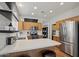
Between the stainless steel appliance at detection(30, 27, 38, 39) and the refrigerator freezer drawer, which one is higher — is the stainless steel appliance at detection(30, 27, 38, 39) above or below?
above

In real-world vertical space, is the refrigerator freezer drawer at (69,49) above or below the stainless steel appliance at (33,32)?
below

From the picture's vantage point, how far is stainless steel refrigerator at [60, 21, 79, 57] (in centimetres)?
275

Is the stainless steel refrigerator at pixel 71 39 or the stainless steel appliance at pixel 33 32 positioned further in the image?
the stainless steel appliance at pixel 33 32

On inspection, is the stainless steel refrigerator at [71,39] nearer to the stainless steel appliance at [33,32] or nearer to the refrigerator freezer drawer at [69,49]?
the refrigerator freezer drawer at [69,49]

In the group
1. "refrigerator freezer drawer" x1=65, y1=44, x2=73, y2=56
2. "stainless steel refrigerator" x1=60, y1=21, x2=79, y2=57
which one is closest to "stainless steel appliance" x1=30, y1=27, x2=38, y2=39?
"stainless steel refrigerator" x1=60, y1=21, x2=79, y2=57

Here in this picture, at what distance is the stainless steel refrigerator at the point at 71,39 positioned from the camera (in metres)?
2.75

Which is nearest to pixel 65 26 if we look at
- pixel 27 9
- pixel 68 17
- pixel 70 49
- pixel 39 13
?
pixel 68 17

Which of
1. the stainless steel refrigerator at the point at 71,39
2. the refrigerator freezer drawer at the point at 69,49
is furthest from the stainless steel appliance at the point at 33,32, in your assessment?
the refrigerator freezer drawer at the point at 69,49

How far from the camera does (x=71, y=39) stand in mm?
2826

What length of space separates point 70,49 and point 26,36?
5.50 feet

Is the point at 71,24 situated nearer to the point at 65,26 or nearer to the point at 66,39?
the point at 65,26

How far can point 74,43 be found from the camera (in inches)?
108

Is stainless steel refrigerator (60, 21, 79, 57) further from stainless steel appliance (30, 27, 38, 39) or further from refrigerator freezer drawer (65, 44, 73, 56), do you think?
stainless steel appliance (30, 27, 38, 39)

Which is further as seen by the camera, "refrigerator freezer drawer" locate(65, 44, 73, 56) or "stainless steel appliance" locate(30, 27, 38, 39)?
"stainless steel appliance" locate(30, 27, 38, 39)
